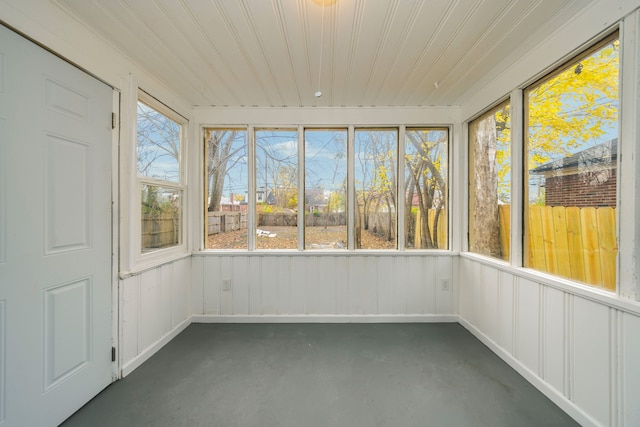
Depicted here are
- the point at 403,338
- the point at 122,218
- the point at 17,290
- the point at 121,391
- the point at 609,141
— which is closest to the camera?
the point at 17,290

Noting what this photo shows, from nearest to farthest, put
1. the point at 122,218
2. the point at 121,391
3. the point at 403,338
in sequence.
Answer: the point at 121,391
the point at 122,218
the point at 403,338

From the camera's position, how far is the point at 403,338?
246 cm

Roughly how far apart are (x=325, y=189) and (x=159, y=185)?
175 centimetres

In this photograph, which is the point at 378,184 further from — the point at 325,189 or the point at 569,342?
the point at 569,342

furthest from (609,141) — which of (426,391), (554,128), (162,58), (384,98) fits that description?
(162,58)

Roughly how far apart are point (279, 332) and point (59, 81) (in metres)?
2.64

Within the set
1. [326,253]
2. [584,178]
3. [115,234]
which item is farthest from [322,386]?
[584,178]

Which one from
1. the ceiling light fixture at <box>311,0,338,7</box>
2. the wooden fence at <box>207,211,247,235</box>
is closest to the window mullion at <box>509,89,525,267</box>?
the ceiling light fixture at <box>311,0,338,7</box>

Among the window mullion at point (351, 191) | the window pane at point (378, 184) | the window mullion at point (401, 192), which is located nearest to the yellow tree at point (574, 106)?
the window mullion at point (401, 192)

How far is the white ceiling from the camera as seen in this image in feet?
4.74

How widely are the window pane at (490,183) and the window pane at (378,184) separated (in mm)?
842

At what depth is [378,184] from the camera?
2922 mm

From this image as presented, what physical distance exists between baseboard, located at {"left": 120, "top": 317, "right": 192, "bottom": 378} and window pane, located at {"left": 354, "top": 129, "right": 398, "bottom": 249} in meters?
2.18

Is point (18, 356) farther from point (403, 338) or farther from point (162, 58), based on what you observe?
point (403, 338)
